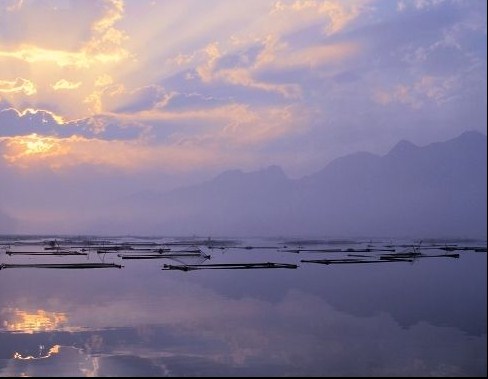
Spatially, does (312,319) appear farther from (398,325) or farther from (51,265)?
(51,265)

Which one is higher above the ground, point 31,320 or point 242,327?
point 31,320

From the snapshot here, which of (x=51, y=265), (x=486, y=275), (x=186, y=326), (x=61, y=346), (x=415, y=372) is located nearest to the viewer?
(x=415, y=372)

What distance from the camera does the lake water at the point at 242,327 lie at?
640 inches

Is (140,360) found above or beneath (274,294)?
beneath

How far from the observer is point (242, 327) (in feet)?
72.2

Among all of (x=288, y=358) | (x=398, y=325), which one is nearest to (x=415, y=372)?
(x=288, y=358)

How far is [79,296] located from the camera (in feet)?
101

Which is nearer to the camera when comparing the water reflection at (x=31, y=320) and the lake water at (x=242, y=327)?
the lake water at (x=242, y=327)

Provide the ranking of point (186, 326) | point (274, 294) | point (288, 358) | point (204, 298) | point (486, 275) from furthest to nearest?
point (486, 275), point (274, 294), point (204, 298), point (186, 326), point (288, 358)

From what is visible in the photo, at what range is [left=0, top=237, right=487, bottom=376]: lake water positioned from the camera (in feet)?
53.4

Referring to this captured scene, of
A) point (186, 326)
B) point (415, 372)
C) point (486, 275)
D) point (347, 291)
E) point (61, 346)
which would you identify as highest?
point (486, 275)

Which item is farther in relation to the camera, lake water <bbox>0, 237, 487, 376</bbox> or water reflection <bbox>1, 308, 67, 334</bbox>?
water reflection <bbox>1, 308, 67, 334</bbox>

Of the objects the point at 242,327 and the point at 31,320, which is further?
the point at 31,320

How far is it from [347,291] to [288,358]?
17.7 m
